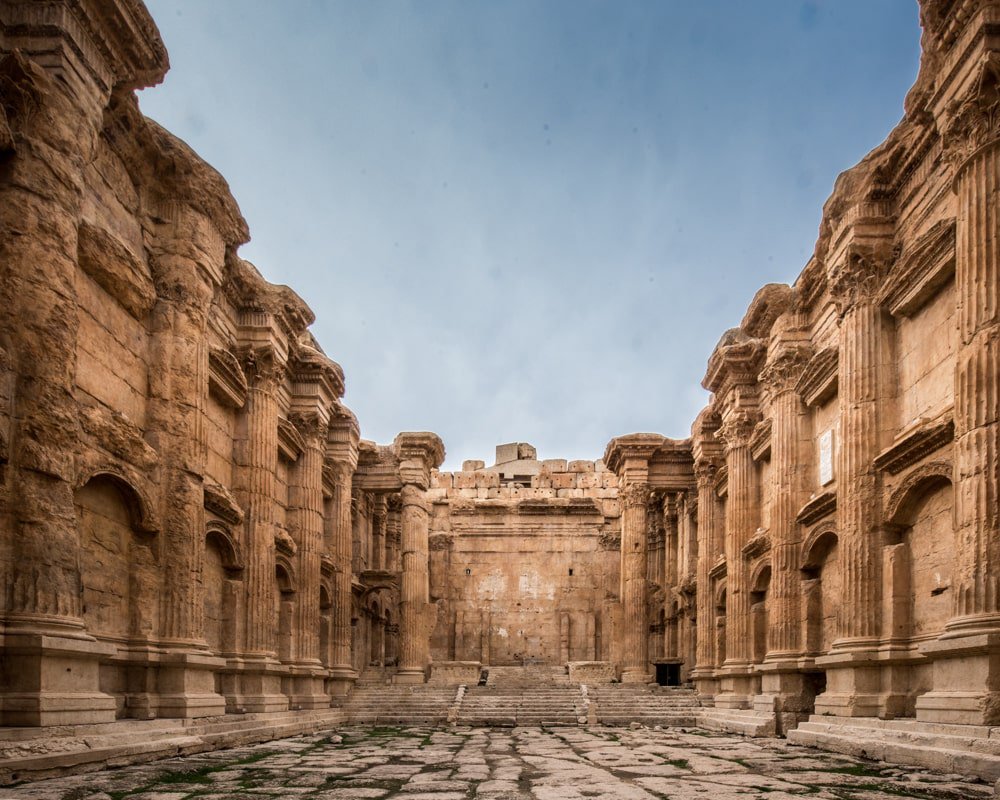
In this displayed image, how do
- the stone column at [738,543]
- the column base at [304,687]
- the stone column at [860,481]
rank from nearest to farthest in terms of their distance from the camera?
1. the stone column at [860,481]
2. the column base at [304,687]
3. the stone column at [738,543]

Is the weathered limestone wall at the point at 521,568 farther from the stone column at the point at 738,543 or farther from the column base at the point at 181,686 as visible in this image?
the column base at the point at 181,686

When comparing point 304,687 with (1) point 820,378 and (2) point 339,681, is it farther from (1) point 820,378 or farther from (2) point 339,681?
(1) point 820,378

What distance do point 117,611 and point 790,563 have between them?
11.8 meters

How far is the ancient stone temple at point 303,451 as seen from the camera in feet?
31.8

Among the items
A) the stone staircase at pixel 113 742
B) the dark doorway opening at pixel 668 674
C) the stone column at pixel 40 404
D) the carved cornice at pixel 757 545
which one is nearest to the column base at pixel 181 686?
the stone staircase at pixel 113 742

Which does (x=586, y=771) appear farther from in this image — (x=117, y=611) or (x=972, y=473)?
(x=117, y=611)

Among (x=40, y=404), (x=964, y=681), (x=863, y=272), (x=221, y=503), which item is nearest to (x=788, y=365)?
(x=863, y=272)

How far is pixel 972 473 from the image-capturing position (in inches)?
399

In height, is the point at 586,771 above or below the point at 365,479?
below

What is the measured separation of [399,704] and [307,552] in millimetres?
4895

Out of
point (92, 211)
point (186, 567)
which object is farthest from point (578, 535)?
point (92, 211)

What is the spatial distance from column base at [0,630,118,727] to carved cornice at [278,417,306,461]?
10.2 metres

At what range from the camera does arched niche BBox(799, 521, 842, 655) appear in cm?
1681

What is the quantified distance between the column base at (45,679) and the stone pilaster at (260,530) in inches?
275
